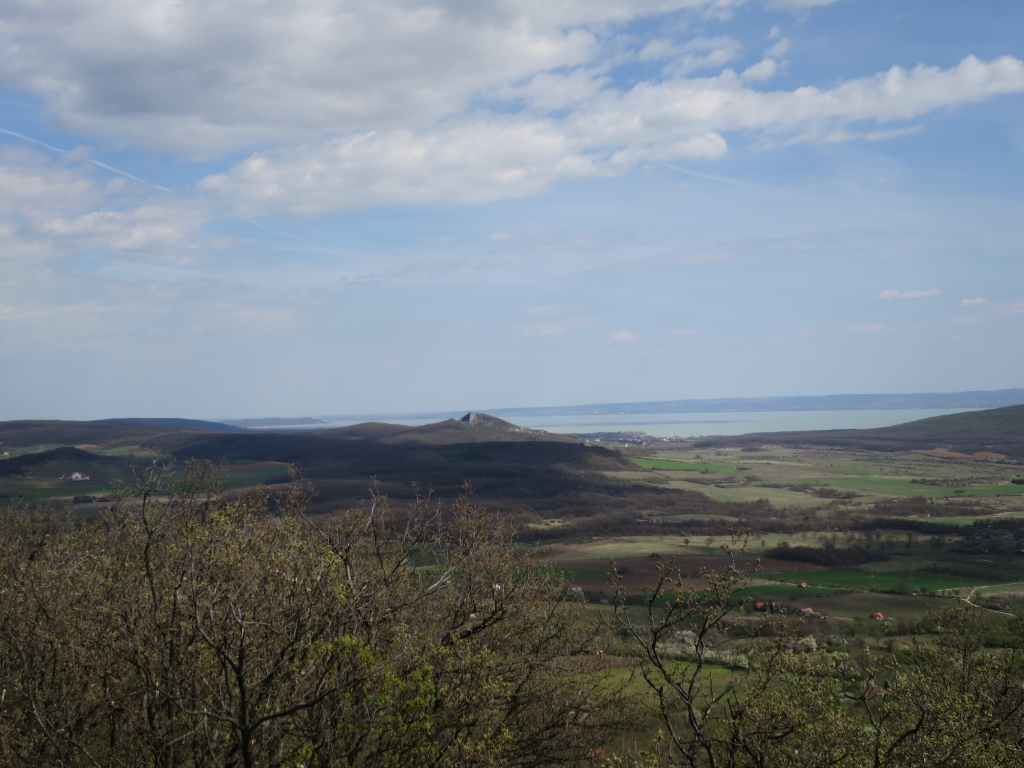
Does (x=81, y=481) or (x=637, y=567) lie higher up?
(x=81, y=481)

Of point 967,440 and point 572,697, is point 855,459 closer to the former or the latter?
Result: point 967,440

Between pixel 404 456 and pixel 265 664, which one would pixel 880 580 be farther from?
pixel 404 456

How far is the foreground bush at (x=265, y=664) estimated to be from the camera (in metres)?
11.6

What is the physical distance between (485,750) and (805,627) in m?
35.5

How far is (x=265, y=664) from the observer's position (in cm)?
1242

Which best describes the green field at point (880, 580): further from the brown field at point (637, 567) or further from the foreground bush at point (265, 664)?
the foreground bush at point (265, 664)

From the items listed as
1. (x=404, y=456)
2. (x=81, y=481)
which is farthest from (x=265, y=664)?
(x=404, y=456)

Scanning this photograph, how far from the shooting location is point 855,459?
180625 mm

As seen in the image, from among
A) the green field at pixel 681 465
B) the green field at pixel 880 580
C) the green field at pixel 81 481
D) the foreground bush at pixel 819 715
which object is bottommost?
the green field at pixel 880 580

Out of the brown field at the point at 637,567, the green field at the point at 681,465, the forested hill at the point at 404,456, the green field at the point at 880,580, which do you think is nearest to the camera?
the green field at the point at 880,580

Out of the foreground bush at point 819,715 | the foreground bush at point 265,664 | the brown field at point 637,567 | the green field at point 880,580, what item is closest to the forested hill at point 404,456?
the brown field at point 637,567

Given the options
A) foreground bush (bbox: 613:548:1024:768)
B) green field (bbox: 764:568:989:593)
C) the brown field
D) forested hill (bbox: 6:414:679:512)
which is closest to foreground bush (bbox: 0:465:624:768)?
foreground bush (bbox: 613:548:1024:768)

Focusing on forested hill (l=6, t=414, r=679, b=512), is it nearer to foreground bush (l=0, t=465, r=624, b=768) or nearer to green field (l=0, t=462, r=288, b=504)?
green field (l=0, t=462, r=288, b=504)

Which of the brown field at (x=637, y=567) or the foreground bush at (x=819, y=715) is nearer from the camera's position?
the foreground bush at (x=819, y=715)
